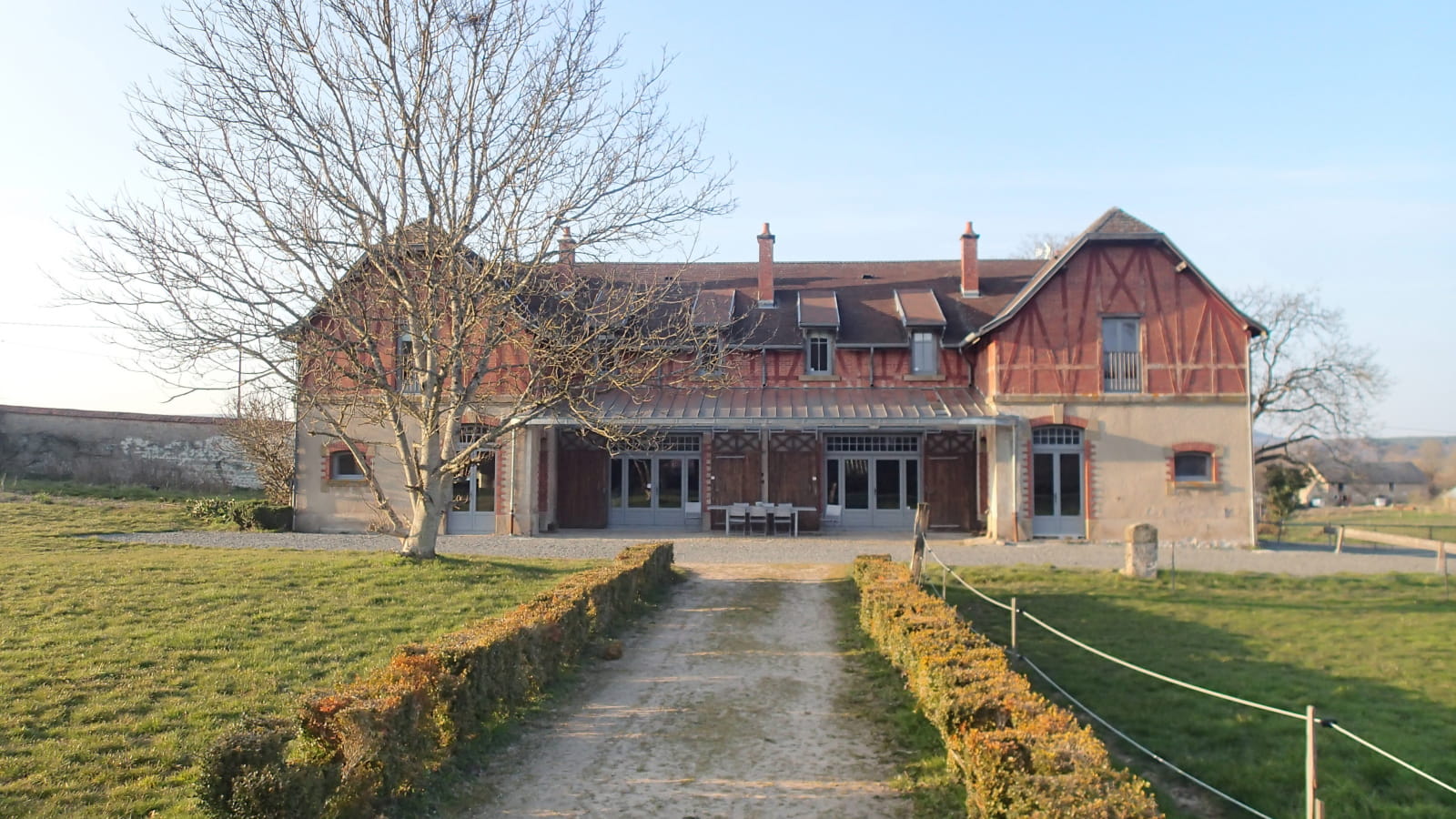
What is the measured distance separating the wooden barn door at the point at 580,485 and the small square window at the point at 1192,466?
39.6ft

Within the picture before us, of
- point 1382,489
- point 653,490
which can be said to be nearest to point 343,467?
point 653,490

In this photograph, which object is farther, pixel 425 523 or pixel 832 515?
pixel 832 515

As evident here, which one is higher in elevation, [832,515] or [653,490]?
[653,490]

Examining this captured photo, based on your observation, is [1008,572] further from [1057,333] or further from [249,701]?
[249,701]

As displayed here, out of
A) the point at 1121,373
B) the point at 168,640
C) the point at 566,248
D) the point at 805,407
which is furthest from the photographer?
the point at 805,407

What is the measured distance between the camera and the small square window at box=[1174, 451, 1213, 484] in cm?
1911

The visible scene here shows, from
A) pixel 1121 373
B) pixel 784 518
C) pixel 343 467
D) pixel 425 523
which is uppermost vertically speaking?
pixel 1121 373

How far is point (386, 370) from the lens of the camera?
1220cm

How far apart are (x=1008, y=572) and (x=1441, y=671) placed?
5946 mm

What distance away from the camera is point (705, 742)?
644cm

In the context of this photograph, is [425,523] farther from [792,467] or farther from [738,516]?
[792,467]

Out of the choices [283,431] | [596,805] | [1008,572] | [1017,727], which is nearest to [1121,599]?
[1008,572]

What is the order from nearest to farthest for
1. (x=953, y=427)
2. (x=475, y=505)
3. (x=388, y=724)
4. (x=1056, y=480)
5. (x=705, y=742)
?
(x=388, y=724) < (x=705, y=742) < (x=1056, y=480) < (x=475, y=505) < (x=953, y=427)

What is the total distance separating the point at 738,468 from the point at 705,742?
14843 mm
